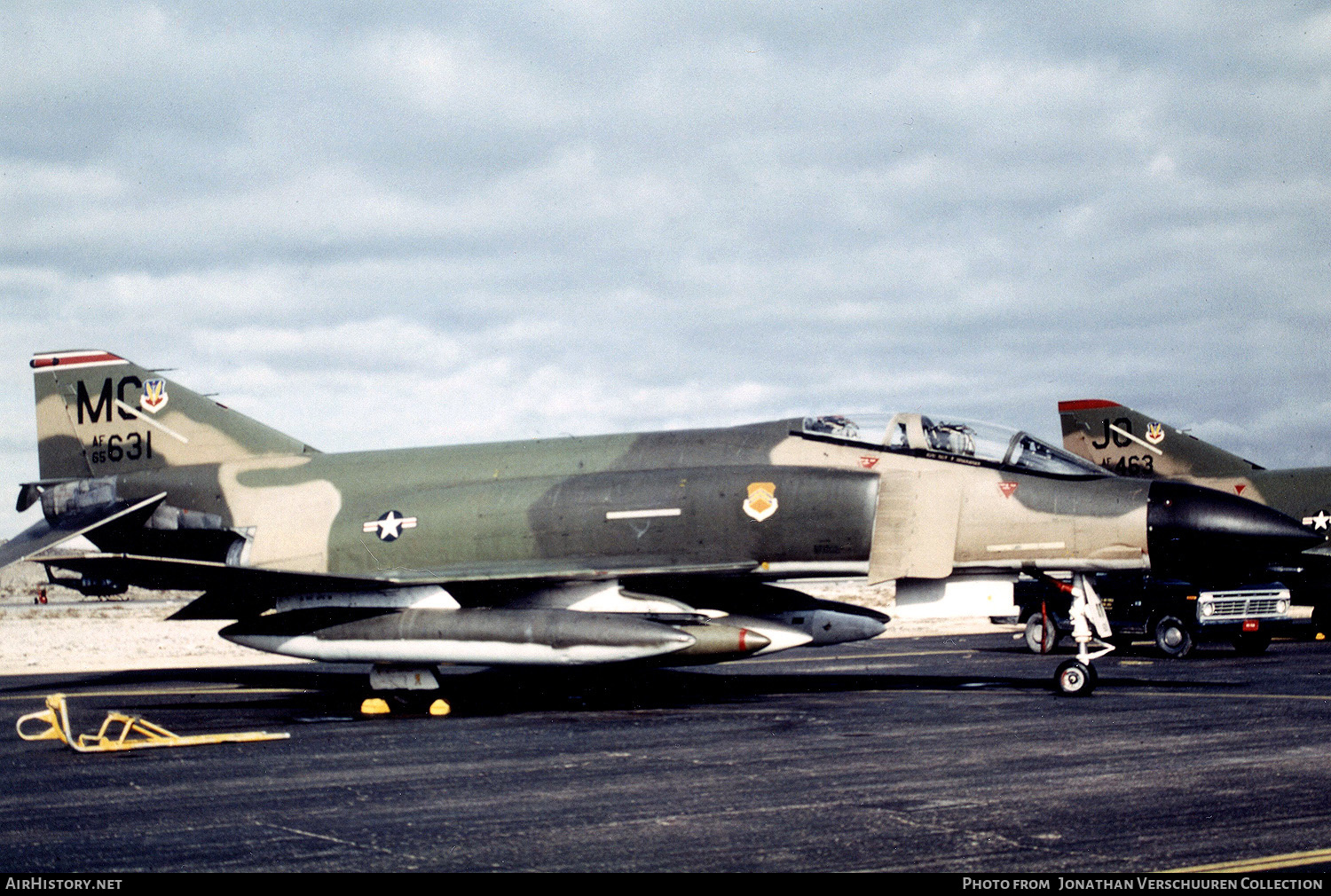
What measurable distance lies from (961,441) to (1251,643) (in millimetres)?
10753

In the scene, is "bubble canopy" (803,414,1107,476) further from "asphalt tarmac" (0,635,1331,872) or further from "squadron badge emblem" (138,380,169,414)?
"squadron badge emblem" (138,380,169,414)

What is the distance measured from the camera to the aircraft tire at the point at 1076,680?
13.8 metres

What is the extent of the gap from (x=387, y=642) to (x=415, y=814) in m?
6.57

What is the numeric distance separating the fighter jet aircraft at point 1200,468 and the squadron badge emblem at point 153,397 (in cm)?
1879

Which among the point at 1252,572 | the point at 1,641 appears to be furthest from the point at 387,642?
the point at 1,641

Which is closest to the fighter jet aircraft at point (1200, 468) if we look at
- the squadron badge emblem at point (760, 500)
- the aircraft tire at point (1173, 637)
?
the aircraft tire at point (1173, 637)

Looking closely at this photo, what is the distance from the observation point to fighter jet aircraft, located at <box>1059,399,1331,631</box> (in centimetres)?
2455

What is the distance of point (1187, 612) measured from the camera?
68.4 ft

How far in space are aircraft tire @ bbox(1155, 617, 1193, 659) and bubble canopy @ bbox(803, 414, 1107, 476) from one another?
8.06 meters

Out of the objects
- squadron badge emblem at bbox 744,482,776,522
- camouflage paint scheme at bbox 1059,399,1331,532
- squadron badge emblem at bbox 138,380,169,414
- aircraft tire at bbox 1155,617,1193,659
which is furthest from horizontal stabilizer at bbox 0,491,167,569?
camouflage paint scheme at bbox 1059,399,1331,532

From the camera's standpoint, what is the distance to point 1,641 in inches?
1294

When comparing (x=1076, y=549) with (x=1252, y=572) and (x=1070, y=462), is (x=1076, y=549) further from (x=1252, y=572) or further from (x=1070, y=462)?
(x=1252, y=572)

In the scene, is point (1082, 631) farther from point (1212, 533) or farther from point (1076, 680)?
point (1212, 533)

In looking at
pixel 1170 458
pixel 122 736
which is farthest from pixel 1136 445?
pixel 122 736
